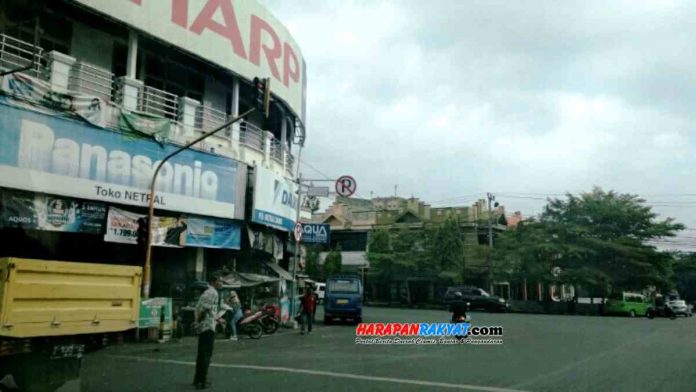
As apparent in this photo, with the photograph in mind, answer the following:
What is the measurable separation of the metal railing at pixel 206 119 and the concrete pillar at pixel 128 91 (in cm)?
A: 307

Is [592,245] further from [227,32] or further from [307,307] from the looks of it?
[227,32]

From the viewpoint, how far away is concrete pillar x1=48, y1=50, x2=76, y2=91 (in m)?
17.1

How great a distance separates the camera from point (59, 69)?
1733cm

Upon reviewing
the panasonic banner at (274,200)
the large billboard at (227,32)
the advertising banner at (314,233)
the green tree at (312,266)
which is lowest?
the green tree at (312,266)

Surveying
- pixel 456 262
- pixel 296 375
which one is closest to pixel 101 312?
pixel 296 375

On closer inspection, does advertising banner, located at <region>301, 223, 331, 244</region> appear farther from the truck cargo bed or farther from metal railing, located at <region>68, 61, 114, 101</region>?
the truck cargo bed

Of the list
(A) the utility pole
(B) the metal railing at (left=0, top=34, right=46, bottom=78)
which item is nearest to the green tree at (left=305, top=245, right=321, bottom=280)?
(A) the utility pole

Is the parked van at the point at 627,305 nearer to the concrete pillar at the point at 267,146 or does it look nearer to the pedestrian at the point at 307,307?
the pedestrian at the point at 307,307

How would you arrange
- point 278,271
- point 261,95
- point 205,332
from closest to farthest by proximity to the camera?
point 205,332
point 261,95
point 278,271

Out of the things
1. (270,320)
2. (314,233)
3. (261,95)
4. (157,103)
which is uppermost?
(157,103)

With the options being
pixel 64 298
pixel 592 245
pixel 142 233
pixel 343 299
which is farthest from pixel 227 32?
pixel 592 245

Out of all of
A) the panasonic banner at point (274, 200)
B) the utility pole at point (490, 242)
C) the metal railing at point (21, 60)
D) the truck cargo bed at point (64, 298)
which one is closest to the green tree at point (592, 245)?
the utility pole at point (490, 242)

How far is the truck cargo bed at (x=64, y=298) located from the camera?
7.70 meters

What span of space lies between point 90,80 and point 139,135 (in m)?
2.14
